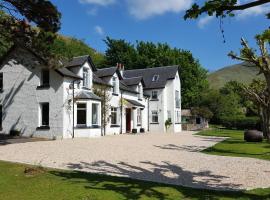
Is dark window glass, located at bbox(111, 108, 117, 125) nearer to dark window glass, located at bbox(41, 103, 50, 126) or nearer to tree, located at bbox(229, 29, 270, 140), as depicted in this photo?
dark window glass, located at bbox(41, 103, 50, 126)

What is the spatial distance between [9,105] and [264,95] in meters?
21.5

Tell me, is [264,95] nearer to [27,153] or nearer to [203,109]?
[27,153]

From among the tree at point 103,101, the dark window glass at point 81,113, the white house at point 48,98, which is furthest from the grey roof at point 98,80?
the dark window glass at point 81,113

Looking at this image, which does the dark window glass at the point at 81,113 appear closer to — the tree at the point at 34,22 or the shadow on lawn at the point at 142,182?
the tree at the point at 34,22

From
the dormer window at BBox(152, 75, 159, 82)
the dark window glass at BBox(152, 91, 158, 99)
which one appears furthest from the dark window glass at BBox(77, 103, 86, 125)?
the dormer window at BBox(152, 75, 159, 82)

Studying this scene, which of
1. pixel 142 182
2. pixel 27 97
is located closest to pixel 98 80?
pixel 27 97

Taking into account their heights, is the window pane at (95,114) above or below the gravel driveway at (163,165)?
above

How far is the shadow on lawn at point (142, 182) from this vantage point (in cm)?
959

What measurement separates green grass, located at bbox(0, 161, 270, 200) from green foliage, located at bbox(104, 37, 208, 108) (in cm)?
5559

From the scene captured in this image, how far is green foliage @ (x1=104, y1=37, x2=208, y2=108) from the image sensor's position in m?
66.4

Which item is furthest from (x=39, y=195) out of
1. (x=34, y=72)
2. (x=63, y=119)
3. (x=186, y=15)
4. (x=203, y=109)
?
(x=203, y=109)

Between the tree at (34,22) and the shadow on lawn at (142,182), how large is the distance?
26.2 ft

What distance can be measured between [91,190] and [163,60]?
58018 mm

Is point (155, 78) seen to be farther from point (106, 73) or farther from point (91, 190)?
point (91, 190)
